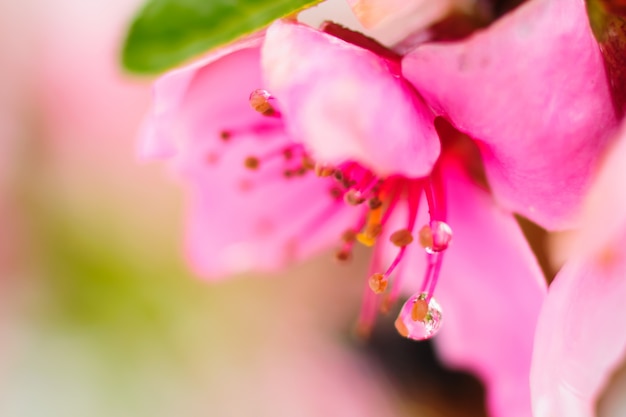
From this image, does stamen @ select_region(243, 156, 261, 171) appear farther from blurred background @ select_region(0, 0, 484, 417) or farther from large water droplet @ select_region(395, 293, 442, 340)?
blurred background @ select_region(0, 0, 484, 417)

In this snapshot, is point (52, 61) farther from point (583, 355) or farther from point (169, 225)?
point (583, 355)

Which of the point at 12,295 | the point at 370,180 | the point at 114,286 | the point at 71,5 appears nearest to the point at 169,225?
the point at 114,286

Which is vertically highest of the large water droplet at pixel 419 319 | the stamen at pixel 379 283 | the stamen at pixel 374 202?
the stamen at pixel 374 202

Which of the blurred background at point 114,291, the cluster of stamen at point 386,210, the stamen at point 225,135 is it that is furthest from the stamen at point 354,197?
the blurred background at point 114,291

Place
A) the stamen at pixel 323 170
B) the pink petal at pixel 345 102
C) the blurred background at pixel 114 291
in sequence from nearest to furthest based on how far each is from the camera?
the pink petal at pixel 345 102 < the stamen at pixel 323 170 < the blurred background at pixel 114 291

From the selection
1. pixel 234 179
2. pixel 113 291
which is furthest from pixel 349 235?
pixel 113 291

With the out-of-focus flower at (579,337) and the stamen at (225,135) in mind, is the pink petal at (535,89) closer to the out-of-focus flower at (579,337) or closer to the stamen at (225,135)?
the out-of-focus flower at (579,337)

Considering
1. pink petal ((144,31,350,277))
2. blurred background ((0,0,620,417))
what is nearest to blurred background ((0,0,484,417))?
blurred background ((0,0,620,417))
